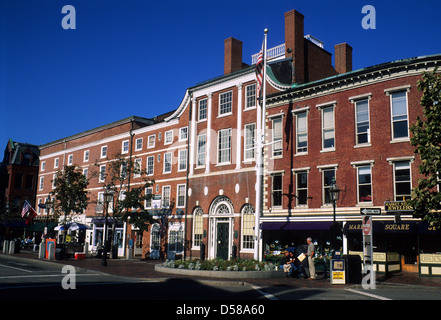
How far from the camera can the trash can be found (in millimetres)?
17984

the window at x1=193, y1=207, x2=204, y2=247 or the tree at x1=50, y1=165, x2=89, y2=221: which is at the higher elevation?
the tree at x1=50, y1=165, x2=89, y2=221

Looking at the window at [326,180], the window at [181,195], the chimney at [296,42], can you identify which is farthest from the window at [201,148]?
the window at [326,180]

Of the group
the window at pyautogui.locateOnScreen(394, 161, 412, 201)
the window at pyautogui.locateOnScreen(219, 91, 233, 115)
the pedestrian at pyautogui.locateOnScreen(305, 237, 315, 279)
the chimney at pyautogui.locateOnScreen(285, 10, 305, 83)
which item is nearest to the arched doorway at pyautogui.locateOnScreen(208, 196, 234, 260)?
the window at pyautogui.locateOnScreen(219, 91, 233, 115)

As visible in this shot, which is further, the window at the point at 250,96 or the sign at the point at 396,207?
the window at the point at 250,96

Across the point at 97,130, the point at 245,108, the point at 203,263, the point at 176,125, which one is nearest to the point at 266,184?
the point at 245,108

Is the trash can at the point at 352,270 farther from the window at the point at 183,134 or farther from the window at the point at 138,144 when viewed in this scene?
the window at the point at 138,144

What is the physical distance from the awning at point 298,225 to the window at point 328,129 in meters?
4.77

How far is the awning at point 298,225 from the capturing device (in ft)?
80.9

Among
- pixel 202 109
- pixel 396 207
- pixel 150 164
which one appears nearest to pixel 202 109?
pixel 202 109

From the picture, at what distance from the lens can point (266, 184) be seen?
28875 mm

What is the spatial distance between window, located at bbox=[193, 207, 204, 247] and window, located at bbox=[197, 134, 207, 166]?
12.5 feet

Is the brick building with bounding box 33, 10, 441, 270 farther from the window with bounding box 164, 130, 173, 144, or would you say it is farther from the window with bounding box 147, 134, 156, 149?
the window with bounding box 164, 130, 173, 144

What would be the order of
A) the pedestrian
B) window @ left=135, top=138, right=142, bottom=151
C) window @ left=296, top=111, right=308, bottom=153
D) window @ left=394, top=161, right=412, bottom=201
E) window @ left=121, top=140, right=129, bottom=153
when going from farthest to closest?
1. window @ left=121, top=140, right=129, bottom=153
2. window @ left=135, top=138, right=142, bottom=151
3. window @ left=296, top=111, right=308, bottom=153
4. window @ left=394, top=161, right=412, bottom=201
5. the pedestrian
